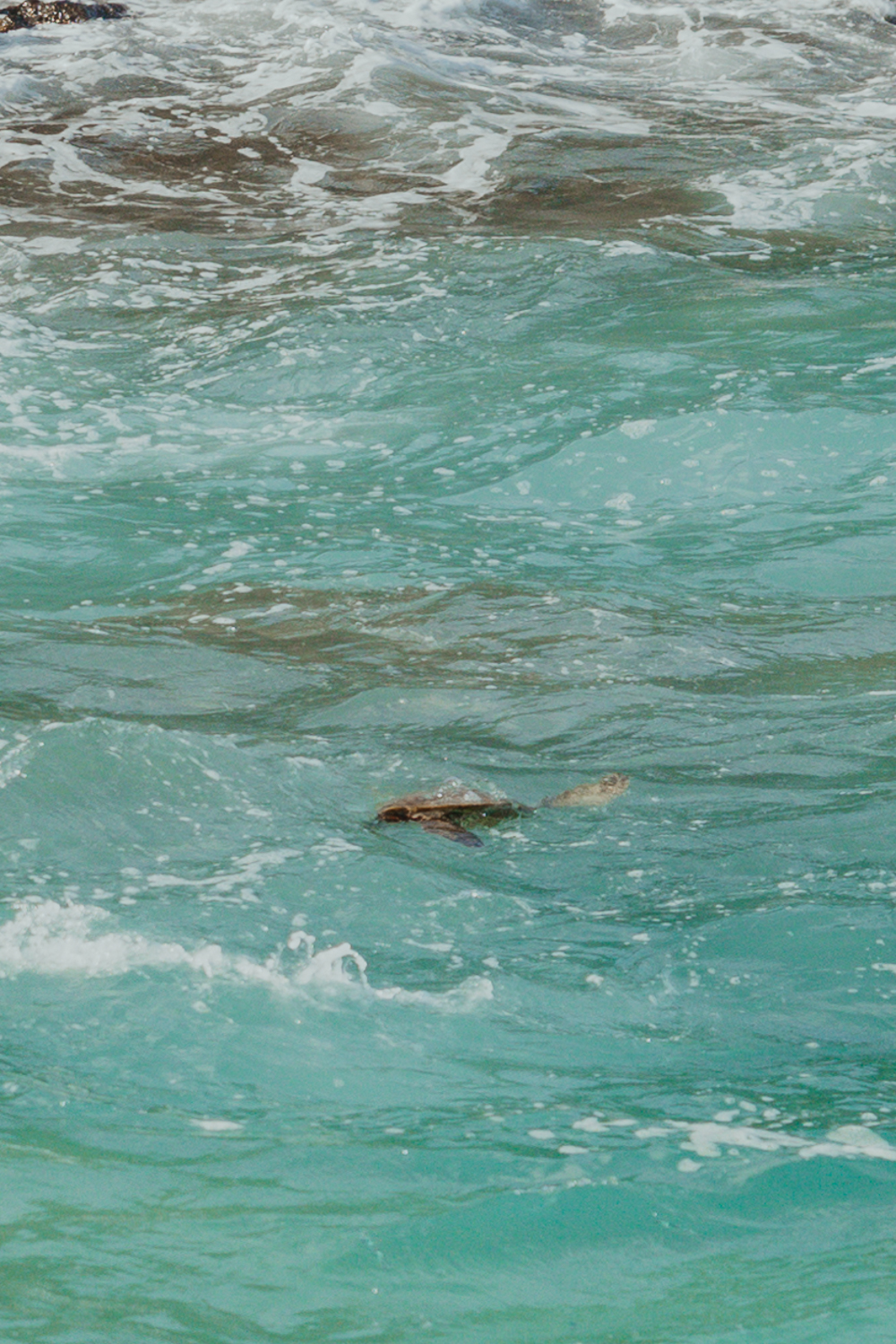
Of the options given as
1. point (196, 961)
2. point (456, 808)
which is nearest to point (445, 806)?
Answer: point (456, 808)

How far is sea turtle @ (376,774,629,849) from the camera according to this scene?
15.3ft

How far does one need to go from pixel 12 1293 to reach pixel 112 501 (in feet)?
20.5

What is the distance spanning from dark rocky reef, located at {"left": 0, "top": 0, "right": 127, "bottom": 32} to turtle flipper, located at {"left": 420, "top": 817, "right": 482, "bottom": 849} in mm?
18477

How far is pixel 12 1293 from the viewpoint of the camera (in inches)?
99.9

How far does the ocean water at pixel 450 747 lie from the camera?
2812 mm

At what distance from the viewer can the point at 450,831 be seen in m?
4.62

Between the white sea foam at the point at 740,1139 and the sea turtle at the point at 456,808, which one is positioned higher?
the white sea foam at the point at 740,1139

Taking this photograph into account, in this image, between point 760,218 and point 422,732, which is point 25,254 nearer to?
point 760,218

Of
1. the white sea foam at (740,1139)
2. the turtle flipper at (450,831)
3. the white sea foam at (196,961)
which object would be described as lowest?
the turtle flipper at (450,831)

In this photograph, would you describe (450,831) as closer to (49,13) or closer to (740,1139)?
(740,1139)

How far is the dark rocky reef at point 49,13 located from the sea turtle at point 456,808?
18327 mm

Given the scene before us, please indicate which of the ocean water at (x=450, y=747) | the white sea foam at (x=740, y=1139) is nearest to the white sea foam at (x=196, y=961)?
the ocean water at (x=450, y=747)

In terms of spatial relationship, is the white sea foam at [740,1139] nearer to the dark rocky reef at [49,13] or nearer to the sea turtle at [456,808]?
the sea turtle at [456,808]

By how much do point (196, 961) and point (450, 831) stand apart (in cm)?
109
